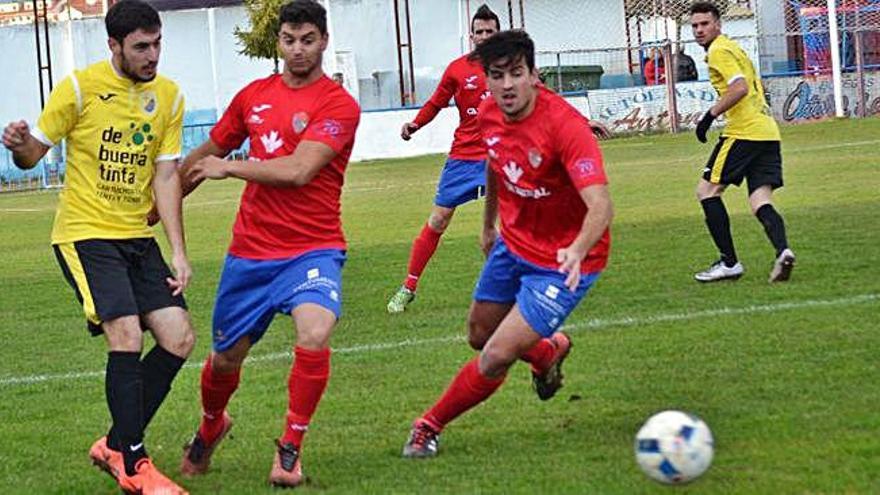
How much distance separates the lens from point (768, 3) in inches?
1833

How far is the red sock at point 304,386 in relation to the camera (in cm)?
699

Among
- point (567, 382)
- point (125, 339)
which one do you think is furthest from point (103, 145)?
point (567, 382)

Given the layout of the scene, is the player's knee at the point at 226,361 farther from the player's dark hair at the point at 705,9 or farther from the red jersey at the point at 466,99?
the player's dark hair at the point at 705,9

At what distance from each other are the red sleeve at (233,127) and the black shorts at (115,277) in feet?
2.14

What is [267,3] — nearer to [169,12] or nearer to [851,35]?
[169,12]

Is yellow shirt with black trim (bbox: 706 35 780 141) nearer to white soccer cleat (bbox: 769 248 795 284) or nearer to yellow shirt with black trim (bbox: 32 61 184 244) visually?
white soccer cleat (bbox: 769 248 795 284)

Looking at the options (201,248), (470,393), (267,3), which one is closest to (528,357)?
(470,393)

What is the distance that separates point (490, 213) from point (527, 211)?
77 cm

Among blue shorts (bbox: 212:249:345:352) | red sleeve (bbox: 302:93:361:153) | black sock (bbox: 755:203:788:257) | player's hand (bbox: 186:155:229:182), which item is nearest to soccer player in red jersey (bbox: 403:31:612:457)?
red sleeve (bbox: 302:93:361:153)

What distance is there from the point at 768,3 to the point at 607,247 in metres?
40.6

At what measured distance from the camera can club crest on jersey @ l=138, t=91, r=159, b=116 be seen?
281 inches

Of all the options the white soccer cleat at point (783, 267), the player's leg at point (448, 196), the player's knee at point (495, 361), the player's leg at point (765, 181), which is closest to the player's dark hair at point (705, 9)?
the player's leg at point (765, 181)

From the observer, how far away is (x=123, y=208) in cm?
712

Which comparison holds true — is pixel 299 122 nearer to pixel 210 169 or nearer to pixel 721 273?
pixel 210 169
